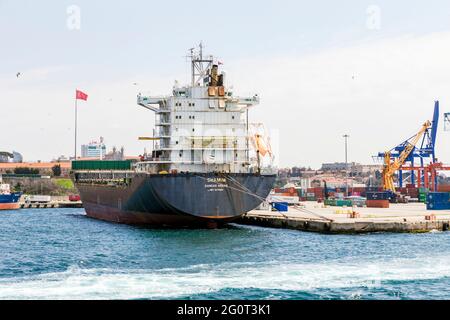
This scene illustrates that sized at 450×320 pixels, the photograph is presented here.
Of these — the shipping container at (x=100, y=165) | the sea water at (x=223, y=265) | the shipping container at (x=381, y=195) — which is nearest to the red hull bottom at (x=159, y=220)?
the sea water at (x=223, y=265)

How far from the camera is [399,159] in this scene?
125m

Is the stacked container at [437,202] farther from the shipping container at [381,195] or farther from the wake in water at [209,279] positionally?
the wake in water at [209,279]

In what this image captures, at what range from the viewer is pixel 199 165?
57656 mm

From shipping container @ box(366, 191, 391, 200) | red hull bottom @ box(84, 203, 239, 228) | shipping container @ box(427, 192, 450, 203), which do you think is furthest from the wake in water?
shipping container @ box(366, 191, 391, 200)

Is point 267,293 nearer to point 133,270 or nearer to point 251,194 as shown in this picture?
point 133,270

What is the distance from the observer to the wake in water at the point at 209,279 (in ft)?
83.7

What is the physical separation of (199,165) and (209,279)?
29763 millimetres

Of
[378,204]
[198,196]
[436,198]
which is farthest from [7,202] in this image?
[436,198]

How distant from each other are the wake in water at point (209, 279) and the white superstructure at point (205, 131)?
79.9 feet

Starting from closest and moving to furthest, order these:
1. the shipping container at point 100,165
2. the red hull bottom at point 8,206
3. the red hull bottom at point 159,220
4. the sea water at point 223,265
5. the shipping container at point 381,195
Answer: the sea water at point 223,265 < the red hull bottom at point 159,220 < the shipping container at point 100,165 < the shipping container at point 381,195 < the red hull bottom at point 8,206

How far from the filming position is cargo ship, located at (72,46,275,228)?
51.9 meters

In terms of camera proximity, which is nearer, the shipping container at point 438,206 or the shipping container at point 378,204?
the shipping container at point 438,206

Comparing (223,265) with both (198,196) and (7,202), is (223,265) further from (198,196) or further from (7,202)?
(7,202)

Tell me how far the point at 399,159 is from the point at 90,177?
6406cm
